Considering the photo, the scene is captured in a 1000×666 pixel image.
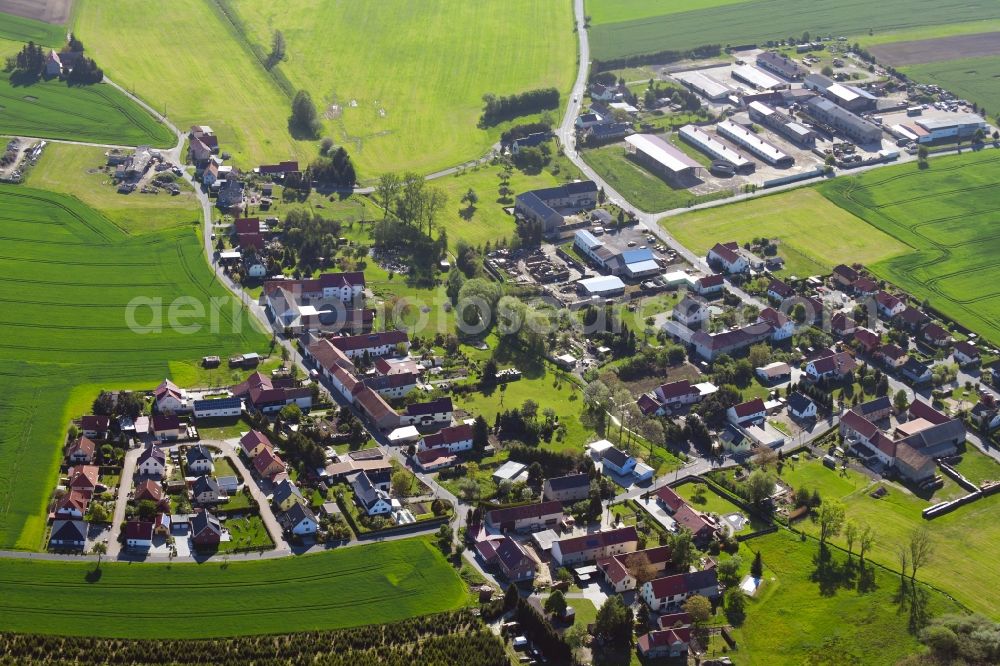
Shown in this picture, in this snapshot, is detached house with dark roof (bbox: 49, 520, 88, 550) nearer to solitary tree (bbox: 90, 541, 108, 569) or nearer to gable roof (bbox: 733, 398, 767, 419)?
solitary tree (bbox: 90, 541, 108, 569)

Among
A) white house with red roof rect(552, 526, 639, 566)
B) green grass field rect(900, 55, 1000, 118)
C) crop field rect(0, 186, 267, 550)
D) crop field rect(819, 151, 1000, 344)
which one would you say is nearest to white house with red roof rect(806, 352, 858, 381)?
crop field rect(819, 151, 1000, 344)

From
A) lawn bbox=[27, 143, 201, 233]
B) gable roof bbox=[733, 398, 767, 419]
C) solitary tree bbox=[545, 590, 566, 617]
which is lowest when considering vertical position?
gable roof bbox=[733, 398, 767, 419]

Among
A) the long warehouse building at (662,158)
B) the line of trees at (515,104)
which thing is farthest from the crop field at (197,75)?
the long warehouse building at (662,158)

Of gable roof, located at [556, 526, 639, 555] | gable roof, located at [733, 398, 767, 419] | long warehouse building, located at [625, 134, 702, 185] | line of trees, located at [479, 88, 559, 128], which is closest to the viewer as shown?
gable roof, located at [556, 526, 639, 555]

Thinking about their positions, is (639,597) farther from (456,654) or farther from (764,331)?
(764,331)

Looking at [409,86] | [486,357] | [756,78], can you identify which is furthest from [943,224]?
[409,86]

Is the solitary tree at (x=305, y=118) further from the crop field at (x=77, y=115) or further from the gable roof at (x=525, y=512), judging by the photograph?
the gable roof at (x=525, y=512)

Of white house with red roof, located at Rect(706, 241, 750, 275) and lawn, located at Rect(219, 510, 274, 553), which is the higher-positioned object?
lawn, located at Rect(219, 510, 274, 553)

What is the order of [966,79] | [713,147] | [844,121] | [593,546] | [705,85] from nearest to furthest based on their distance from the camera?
1. [593,546]
2. [713,147]
3. [844,121]
4. [705,85]
5. [966,79]

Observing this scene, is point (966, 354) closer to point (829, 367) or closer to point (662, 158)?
point (829, 367)
